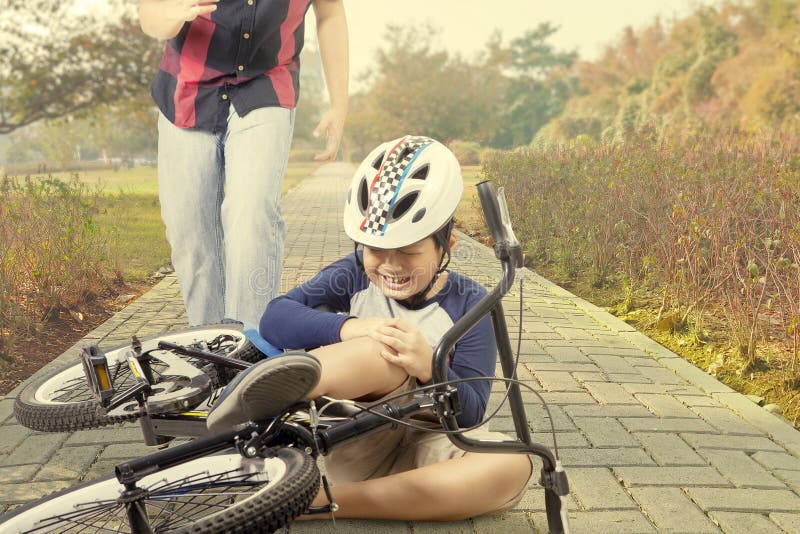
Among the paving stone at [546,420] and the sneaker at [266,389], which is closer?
the sneaker at [266,389]

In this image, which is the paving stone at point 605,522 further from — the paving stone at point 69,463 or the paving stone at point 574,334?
the paving stone at point 574,334

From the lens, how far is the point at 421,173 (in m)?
2.46

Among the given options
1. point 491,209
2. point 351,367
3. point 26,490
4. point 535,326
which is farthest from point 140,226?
point 491,209

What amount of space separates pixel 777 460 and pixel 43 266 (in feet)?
16.3

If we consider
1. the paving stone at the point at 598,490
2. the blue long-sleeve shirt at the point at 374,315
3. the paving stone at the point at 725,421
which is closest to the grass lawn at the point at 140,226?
the paving stone at the point at 725,421

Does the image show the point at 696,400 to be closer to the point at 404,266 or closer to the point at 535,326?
the point at 535,326

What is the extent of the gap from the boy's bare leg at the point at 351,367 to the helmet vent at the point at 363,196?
43 cm

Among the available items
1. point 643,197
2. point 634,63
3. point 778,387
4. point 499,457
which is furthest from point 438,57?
point 499,457

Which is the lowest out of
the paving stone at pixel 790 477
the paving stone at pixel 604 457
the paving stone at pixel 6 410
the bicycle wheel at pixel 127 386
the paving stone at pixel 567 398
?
the paving stone at pixel 567 398

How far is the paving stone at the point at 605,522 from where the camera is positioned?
2.75 metres

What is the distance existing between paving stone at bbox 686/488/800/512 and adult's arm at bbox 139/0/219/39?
8.89 ft

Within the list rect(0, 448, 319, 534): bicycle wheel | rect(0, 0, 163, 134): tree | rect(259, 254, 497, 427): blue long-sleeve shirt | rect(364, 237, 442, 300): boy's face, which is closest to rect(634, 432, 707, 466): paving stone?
rect(259, 254, 497, 427): blue long-sleeve shirt

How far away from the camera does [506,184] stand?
10273 mm

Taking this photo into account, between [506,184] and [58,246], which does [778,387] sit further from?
[506,184]
